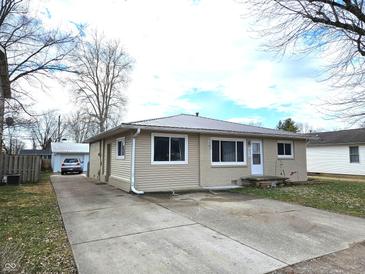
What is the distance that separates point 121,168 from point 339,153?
1832 cm

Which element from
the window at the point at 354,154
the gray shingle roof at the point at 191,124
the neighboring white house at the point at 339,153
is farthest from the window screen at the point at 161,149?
the window at the point at 354,154

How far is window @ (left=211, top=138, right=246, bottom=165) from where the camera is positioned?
12.1 meters

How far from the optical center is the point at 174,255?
3801mm

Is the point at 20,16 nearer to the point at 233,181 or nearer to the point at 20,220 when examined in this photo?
the point at 20,220

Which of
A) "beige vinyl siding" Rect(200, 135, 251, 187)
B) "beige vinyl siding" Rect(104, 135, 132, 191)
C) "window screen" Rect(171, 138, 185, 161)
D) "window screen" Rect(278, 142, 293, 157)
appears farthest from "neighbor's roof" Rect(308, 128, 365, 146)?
"beige vinyl siding" Rect(104, 135, 132, 191)

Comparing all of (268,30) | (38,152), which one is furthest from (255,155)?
(38,152)

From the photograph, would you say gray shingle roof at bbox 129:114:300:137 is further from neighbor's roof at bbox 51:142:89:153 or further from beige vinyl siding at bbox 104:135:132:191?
A: neighbor's roof at bbox 51:142:89:153

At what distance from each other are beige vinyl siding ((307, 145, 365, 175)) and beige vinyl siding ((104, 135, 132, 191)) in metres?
18.1

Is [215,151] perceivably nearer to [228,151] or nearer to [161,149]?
[228,151]

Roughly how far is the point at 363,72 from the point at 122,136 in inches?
371

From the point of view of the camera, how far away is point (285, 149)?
48.6ft

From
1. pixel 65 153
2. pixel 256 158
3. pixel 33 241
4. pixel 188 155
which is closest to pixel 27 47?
pixel 188 155

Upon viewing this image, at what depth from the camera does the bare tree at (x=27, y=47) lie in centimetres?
1110

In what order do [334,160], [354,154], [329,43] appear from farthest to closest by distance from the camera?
1. [334,160]
2. [354,154]
3. [329,43]
